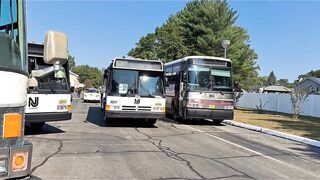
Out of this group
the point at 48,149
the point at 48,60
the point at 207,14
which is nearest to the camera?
the point at 48,60

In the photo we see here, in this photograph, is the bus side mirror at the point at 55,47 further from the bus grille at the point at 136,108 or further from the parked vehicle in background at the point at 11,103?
the bus grille at the point at 136,108

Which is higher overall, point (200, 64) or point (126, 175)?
point (200, 64)

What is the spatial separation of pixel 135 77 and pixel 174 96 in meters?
5.25

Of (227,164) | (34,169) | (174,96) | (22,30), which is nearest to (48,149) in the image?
(34,169)

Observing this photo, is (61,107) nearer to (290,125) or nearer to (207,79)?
(207,79)

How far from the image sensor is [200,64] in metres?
20.2

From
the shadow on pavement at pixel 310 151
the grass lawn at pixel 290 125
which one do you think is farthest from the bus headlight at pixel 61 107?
the grass lawn at pixel 290 125

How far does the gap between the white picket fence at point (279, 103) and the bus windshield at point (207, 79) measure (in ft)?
Answer: 48.2

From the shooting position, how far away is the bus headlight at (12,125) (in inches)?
165

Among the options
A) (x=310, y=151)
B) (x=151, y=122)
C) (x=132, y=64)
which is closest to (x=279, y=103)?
(x=151, y=122)

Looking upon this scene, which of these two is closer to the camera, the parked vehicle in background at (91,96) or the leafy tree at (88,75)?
the parked vehicle in background at (91,96)

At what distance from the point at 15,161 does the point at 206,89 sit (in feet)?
52.9

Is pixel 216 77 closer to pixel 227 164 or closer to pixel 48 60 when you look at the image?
pixel 227 164

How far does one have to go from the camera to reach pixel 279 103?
3809 cm
